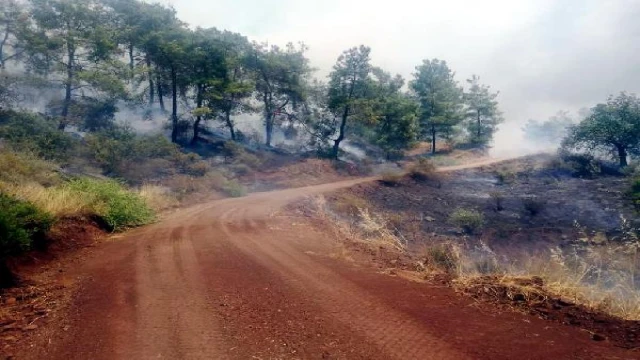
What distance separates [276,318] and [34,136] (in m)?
21.9

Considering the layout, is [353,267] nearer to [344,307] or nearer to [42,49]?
[344,307]

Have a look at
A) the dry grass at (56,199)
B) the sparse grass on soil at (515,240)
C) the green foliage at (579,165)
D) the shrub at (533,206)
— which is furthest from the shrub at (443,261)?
the green foliage at (579,165)

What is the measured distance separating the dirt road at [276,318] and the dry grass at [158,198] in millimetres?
7262

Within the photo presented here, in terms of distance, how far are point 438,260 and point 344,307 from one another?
11.4 ft

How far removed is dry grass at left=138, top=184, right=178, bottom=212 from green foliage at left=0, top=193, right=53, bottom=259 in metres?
6.60

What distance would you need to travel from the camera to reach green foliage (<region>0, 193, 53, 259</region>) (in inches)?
241

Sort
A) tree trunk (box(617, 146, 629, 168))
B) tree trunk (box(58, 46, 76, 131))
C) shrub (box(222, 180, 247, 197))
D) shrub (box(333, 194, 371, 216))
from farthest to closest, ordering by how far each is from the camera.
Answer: tree trunk (box(617, 146, 629, 168)), tree trunk (box(58, 46, 76, 131)), shrub (box(222, 180, 247, 197)), shrub (box(333, 194, 371, 216))

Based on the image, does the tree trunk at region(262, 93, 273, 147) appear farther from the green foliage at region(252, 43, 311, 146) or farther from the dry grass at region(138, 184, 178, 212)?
the dry grass at region(138, 184, 178, 212)

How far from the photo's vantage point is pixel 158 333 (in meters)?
4.38

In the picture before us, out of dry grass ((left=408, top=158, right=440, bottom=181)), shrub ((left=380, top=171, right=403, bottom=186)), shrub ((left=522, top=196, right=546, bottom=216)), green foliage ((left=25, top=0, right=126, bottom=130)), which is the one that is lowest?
shrub ((left=522, top=196, right=546, bottom=216))

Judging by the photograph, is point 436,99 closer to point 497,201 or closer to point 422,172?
point 422,172

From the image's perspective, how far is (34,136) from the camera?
19.8 meters

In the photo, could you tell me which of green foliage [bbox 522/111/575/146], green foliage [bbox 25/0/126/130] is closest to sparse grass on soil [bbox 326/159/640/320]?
green foliage [bbox 25/0/126/130]

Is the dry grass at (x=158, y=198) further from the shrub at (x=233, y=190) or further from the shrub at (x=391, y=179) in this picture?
the shrub at (x=391, y=179)
